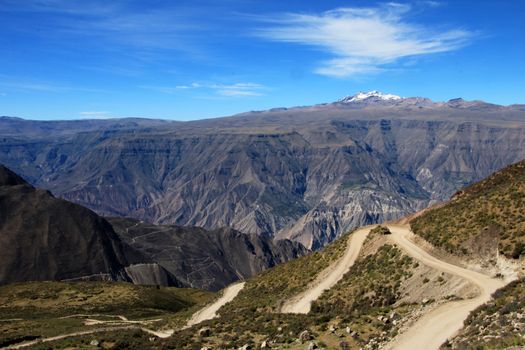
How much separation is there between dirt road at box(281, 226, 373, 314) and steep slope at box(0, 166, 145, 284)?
12954 centimetres

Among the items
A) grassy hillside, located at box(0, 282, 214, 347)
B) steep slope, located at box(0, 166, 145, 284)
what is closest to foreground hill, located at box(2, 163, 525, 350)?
grassy hillside, located at box(0, 282, 214, 347)

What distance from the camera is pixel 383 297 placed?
43.8 m

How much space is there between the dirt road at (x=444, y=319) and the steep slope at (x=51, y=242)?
149 meters

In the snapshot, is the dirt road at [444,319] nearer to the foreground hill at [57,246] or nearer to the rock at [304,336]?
the rock at [304,336]

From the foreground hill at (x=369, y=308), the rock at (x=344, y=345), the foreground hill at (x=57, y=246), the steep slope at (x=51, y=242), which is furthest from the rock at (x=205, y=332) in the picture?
the foreground hill at (x=57, y=246)

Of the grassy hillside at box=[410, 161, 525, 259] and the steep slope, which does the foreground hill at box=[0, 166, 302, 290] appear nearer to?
the steep slope

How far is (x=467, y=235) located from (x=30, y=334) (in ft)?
149

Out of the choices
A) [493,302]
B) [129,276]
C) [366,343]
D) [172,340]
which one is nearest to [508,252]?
[493,302]

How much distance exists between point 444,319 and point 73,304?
67121mm

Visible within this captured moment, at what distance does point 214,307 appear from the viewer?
60406 mm

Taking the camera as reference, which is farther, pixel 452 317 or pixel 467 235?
pixel 467 235

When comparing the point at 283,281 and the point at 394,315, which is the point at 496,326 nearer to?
the point at 394,315

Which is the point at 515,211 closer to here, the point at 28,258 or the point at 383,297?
the point at 383,297

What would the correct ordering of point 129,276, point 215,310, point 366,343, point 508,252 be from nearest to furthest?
point 366,343, point 508,252, point 215,310, point 129,276
